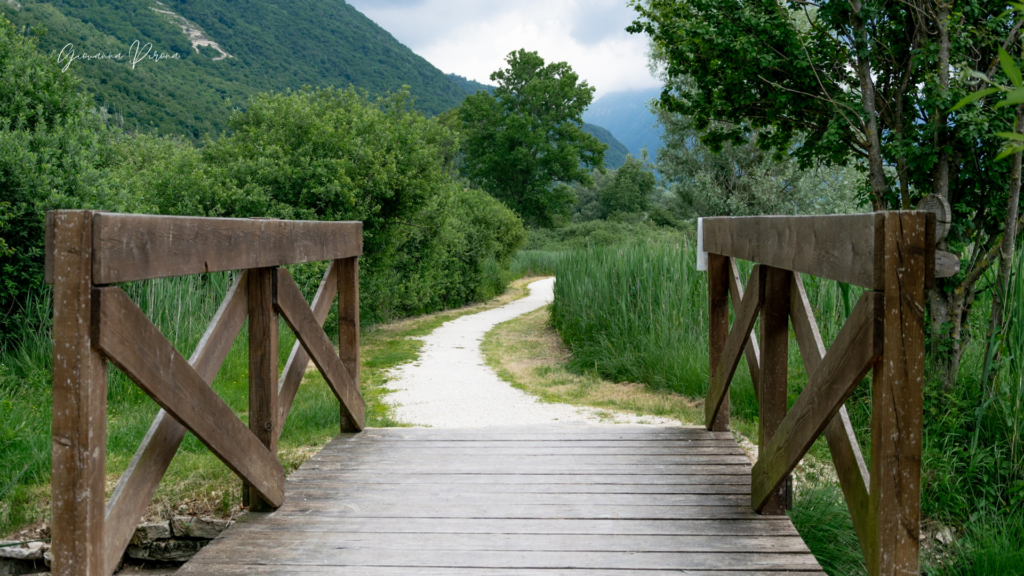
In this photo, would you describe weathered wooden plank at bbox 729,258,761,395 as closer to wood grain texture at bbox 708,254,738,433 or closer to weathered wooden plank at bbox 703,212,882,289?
wood grain texture at bbox 708,254,738,433

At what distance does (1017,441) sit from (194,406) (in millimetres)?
3719

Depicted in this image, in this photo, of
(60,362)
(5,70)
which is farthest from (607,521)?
(5,70)

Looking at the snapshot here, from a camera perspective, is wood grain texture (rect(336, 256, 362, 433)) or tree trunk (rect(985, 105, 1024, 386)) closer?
tree trunk (rect(985, 105, 1024, 386))

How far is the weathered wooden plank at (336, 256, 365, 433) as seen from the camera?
13.4ft

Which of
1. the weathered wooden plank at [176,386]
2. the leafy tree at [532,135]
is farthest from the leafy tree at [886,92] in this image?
the leafy tree at [532,135]

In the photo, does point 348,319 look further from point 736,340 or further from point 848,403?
point 848,403

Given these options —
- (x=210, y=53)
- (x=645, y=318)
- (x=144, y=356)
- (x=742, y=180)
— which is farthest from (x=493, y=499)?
(x=210, y=53)

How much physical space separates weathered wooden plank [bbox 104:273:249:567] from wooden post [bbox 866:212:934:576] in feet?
6.55

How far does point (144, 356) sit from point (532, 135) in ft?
136

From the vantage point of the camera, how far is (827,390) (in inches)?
80.7

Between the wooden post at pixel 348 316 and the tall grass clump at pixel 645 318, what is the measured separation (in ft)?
11.2

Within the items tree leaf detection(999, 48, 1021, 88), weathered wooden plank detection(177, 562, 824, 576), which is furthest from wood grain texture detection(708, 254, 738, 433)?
tree leaf detection(999, 48, 1021, 88)

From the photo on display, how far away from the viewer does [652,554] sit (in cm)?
242

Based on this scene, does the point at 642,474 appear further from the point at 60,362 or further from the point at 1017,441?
the point at 60,362
